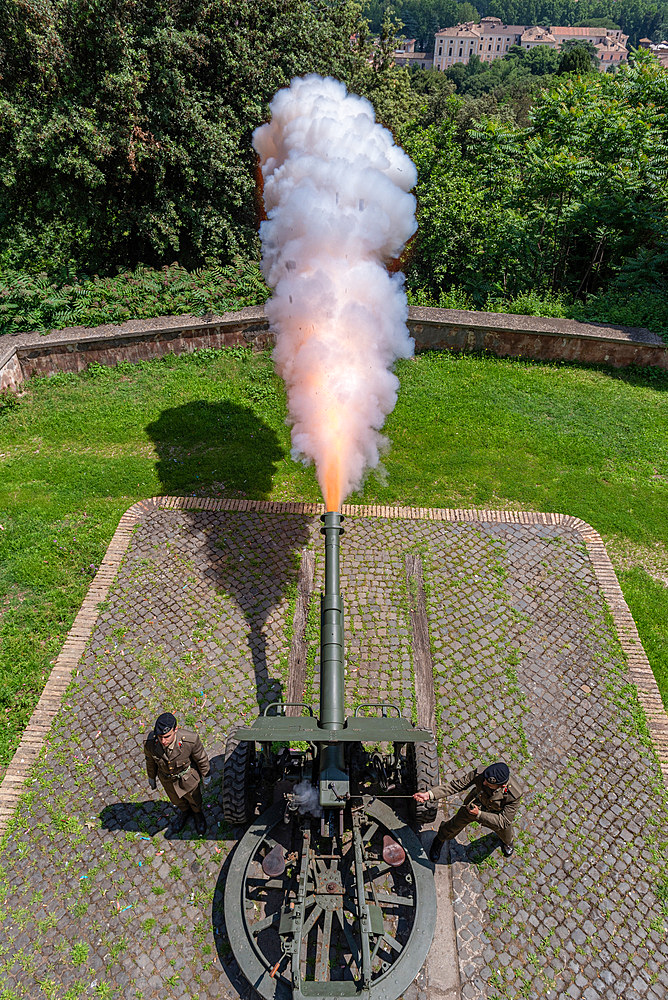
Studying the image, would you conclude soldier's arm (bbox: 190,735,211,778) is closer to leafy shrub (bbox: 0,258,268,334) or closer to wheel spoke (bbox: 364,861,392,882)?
wheel spoke (bbox: 364,861,392,882)

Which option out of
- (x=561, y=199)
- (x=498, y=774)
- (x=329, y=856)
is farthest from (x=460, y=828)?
(x=561, y=199)

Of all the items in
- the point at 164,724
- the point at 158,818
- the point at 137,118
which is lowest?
the point at 158,818

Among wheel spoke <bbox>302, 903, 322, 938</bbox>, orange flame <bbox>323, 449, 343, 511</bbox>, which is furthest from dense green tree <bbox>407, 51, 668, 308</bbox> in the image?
wheel spoke <bbox>302, 903, 322, 938</bbox>

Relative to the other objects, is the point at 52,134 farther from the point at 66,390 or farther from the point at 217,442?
the point at 217,442

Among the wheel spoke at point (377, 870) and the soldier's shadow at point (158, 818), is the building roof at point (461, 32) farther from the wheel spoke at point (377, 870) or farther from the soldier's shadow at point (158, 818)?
the wheel spoke at point (377, 870)

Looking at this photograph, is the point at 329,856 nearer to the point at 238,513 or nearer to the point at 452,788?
the point at 452,788

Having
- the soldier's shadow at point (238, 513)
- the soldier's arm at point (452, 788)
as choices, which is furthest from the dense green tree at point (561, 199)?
the soldier's arm at point (452, 788)
